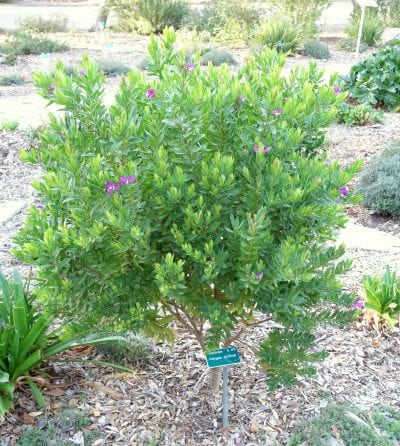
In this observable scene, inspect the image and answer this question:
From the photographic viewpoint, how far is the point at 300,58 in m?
13.6

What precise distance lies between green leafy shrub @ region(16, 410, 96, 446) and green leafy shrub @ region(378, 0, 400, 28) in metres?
18.9

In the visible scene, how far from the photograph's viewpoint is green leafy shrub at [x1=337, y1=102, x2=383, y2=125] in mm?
7688

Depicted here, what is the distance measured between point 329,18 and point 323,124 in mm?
21058

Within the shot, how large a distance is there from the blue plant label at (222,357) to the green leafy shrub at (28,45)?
39.3ft

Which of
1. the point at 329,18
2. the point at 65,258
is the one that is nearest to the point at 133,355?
the point at 65,258

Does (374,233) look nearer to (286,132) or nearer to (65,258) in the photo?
(286,132)

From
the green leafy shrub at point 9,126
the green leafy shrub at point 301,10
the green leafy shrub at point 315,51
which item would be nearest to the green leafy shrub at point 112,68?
the green leafy shrub at point 9,126

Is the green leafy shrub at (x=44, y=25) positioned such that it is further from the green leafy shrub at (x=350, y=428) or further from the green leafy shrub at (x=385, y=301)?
the green leafy shrub at (x=350, y=428)

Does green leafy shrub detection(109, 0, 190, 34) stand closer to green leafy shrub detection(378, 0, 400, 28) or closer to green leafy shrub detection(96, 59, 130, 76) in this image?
green leafy shrub detection(96, 59, 130, 76)

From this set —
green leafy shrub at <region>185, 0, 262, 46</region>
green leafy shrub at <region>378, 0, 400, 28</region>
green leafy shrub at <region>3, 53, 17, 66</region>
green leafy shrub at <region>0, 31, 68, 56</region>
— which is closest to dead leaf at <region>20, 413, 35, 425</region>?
green leafy shrub at <region>3, 53, 17, 66</region>

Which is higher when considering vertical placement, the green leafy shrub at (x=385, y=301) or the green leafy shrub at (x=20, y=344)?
the green leafy shrub at (x=20, y=344)

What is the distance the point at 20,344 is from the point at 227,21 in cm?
1393

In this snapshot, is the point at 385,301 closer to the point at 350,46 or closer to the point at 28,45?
the point at 28,45

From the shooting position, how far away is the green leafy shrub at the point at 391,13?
19.1 m
